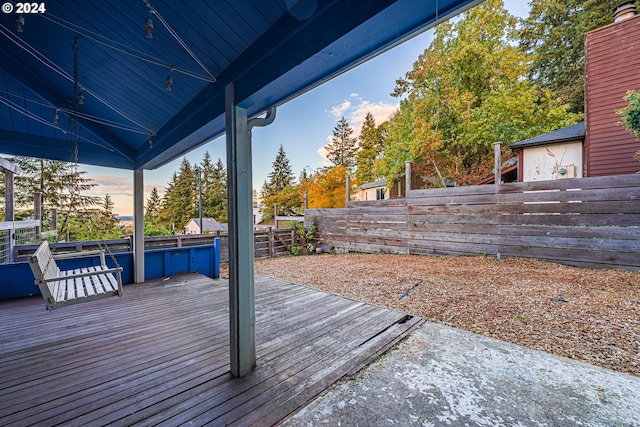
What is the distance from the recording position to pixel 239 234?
1972 mm

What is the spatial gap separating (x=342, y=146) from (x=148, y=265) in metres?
20.4

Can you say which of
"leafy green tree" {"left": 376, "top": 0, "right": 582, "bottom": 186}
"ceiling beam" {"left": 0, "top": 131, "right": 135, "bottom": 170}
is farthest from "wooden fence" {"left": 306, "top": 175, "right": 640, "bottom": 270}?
"ceiling beam" {"left": 0, "top": 131, "right": 135, "bottom": 170}

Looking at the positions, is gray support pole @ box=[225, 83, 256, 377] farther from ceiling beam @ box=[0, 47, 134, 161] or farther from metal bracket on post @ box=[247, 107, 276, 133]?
ceiling beam @ box=[0, 47, 134, 161]

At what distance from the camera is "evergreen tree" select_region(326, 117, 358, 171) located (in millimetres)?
22567

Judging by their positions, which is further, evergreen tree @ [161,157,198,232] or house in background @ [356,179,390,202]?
evergreen tree @ [161,157,198,232]

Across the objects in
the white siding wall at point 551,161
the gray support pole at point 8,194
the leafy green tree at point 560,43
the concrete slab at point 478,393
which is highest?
the leafy green tree at point 560,43

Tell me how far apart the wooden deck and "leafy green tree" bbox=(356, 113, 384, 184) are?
639 inches

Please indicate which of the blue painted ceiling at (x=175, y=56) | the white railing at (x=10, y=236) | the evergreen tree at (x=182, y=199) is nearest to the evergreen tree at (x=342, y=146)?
the evergreen tree at (x=182, y=199)

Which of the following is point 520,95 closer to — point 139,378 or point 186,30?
point 186,30

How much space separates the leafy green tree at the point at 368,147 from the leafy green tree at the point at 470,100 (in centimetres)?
734

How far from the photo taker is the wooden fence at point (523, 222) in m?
4.02

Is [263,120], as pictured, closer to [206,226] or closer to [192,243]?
[192,243]

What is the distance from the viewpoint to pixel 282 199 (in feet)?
61.0

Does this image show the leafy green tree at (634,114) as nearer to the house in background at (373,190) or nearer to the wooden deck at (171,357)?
the wooden deck at (171,357)
